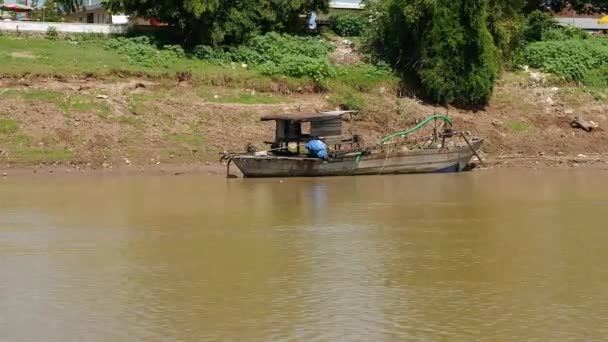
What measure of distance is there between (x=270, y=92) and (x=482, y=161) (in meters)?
6.81

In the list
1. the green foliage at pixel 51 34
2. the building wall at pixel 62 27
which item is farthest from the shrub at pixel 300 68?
the green foliage at pixel 51 34

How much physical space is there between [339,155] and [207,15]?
8808 millimetres

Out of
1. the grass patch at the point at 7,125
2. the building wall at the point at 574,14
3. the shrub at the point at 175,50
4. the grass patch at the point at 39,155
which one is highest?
the building wall at the point at 574,14

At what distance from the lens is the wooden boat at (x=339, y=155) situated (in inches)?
909

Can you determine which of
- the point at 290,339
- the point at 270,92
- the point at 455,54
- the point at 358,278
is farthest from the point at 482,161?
the point at 290,339

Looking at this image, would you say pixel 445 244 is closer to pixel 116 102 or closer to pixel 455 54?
pixel 116 102

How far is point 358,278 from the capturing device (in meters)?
11.9

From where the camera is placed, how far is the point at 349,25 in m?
34.9

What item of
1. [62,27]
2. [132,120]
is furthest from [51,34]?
[132,120]

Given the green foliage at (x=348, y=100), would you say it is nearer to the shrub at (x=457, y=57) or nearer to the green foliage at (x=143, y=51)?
the shrub at (x=457, y=57)

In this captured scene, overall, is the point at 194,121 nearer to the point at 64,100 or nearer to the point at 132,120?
Answer: the point at 132,120

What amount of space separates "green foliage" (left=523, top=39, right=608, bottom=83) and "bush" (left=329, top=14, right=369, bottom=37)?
5.92 meters

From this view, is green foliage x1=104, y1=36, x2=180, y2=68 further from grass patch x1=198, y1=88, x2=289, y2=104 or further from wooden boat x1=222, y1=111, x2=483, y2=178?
wooden boat x1=222, y1=111, x2=483, y2=178

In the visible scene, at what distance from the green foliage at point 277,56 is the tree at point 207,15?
474mm
